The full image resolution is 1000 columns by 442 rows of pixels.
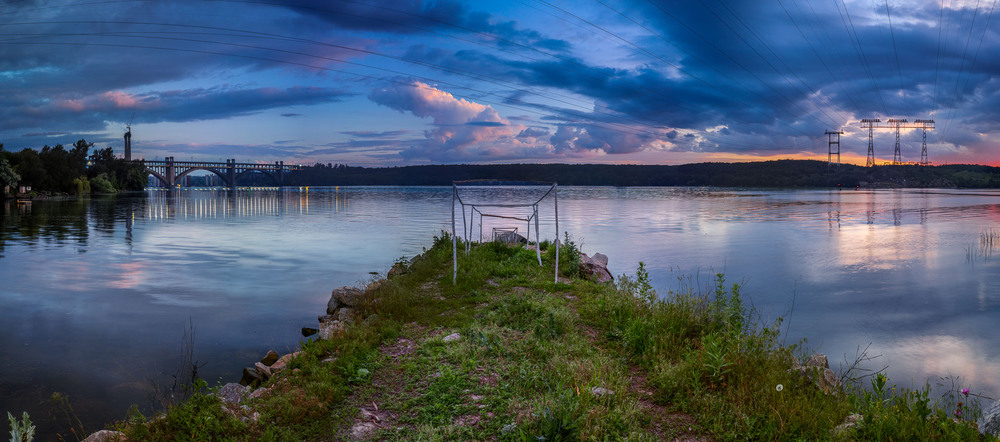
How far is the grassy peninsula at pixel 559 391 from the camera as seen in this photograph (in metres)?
6.82

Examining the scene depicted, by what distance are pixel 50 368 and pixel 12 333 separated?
437 centimetres

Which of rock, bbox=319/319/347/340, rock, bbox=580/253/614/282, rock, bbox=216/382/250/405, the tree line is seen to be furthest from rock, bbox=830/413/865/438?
the tree line

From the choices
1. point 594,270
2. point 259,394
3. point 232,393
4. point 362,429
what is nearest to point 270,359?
point 232,393

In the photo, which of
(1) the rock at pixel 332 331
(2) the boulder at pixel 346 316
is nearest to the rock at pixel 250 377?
(1) the rock at pixel 332 331

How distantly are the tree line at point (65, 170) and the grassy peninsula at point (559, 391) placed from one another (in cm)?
10457

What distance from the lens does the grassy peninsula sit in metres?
6.82

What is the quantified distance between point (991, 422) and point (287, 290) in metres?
20.9

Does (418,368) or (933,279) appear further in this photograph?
(933,279)

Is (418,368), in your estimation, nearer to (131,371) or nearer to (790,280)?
(131,371)

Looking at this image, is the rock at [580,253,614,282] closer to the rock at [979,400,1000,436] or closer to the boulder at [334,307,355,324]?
the boulder at [334,307,355,324]

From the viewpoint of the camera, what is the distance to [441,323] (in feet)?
40.3

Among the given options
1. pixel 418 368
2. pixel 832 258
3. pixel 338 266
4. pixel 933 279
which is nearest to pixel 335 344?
pixel 418 368

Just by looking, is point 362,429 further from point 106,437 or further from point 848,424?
point 848,424

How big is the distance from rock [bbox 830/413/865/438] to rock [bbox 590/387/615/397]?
277 centimetres
